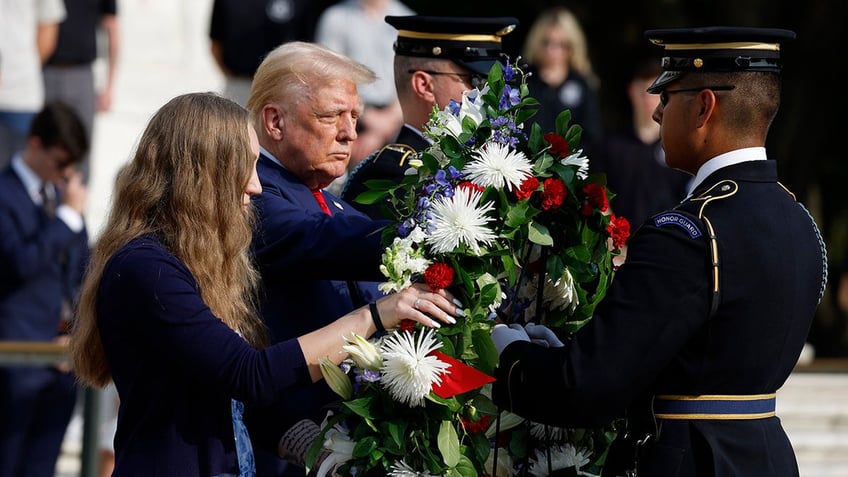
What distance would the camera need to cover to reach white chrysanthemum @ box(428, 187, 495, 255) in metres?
3.45

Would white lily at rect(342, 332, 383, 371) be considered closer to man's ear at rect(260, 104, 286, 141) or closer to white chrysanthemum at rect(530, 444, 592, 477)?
→ white chrysanthemum at rect(530, 444, 592, 477)

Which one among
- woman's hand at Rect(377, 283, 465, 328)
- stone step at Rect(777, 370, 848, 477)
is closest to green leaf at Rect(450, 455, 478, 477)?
woman's hand at Rect(377, 283, 465, 328)

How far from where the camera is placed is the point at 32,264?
7062mm

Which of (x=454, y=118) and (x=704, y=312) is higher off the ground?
(x=454, y=118)

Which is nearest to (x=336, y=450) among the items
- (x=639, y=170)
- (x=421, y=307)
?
(x=421, y=307)

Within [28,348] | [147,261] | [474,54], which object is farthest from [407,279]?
[28,348]

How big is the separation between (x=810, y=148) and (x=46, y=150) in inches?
338

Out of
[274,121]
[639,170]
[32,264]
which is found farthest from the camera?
[639,170]

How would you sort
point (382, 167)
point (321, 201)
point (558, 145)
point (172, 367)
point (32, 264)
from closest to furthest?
point (172, 367)
point (558, 145)
point (321, 201)
point (382, 167)
point (32, 264)

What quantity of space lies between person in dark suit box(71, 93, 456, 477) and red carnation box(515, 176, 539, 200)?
327 millimetres

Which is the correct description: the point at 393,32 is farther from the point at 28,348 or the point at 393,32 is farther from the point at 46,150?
the point at 28,348

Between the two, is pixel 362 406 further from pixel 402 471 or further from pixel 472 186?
pixel 472 186

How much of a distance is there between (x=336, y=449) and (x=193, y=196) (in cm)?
74

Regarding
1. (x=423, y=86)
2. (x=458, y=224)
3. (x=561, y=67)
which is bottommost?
(x=561, y=67)
